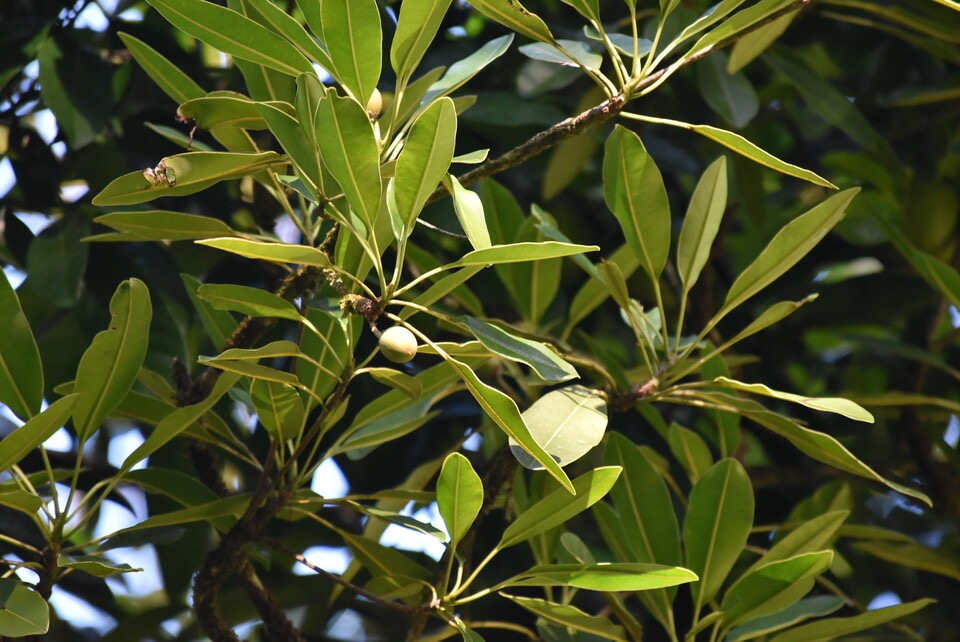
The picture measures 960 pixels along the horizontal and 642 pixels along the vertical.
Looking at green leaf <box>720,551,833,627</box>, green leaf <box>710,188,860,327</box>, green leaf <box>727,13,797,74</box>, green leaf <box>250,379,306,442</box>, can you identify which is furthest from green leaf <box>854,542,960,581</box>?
green leaf <box>250,379,306,442</box>

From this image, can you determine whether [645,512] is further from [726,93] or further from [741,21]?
[726,93]

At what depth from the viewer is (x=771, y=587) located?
0.76 meters

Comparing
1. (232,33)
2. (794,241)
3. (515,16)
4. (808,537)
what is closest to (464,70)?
(515,16)

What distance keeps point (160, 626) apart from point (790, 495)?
0.89 meters

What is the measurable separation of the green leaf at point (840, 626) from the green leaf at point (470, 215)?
1.44ft

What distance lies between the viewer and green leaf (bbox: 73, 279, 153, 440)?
26.0 inches

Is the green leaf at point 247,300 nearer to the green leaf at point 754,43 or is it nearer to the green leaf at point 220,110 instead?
the green leaf at point 220,110

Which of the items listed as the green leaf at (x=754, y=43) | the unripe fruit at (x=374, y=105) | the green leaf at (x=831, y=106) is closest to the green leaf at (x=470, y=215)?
the unripe fruit at (x=374, y=105)

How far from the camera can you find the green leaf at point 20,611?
1.91 ft

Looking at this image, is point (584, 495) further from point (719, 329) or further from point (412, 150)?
point (719, 329)

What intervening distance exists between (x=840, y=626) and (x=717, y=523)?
13cm

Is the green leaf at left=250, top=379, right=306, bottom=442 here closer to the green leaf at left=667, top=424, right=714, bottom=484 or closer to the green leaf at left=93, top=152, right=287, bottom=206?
the green leaf at left=93, top=152, right=287, bottom=206

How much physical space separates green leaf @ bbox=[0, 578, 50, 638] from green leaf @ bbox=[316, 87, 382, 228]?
313 millimetres

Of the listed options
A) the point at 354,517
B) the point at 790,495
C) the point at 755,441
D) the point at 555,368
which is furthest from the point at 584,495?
the point at 755,441
